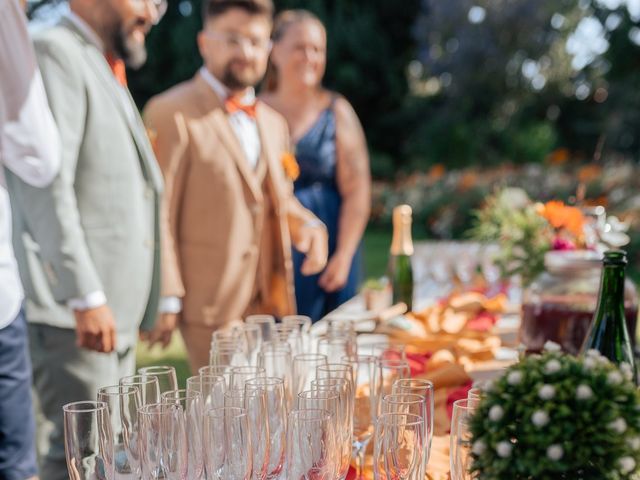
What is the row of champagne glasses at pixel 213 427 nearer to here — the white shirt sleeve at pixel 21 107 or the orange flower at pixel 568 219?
the white shirt sleeve at pixel 21 107

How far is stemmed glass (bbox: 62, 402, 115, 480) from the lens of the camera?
46.4 inches

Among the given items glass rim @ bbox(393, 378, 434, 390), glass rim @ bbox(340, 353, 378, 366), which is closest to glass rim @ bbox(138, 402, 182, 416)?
glass rim @ bbox(393, 378, 434, 390)

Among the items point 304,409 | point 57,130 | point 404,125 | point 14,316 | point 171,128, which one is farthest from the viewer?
point 404,125

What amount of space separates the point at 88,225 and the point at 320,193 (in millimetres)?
2030

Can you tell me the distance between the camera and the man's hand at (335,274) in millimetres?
4078

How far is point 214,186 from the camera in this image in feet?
10.3

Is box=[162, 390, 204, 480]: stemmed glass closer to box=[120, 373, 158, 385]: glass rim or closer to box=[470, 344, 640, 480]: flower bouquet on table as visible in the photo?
box=[120, 373, 158, 385]: glass rim

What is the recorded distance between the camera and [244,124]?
3.40 meters

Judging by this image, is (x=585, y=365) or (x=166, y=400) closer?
(x=585, y=365)

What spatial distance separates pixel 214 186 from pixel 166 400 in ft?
6.33

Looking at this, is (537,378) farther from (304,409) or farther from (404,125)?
(404,125)

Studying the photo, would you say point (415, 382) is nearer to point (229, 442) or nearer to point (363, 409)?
point (363, 409)

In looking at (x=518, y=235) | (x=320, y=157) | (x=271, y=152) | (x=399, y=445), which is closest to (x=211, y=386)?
(x=399, y=445)

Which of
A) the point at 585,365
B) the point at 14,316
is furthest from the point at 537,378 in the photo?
the point at 14,316
